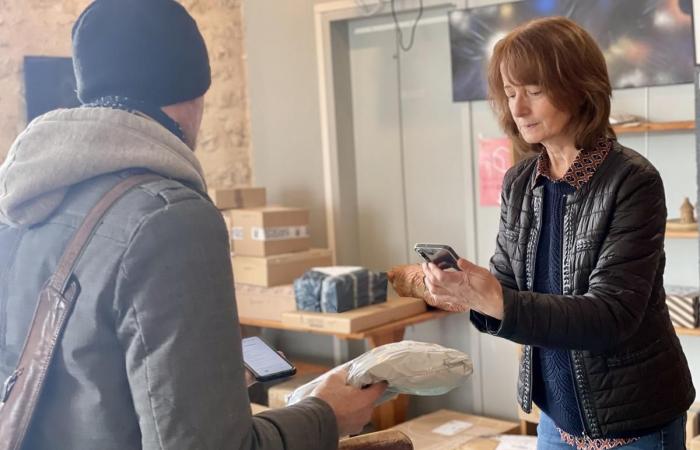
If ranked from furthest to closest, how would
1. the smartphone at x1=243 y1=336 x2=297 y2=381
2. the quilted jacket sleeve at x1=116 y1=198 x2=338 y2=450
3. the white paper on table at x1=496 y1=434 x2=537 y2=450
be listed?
the white paper on table at x1=496 y1=434 x2=537 y2=450
the smartphone at x1=243 y1=336 x2=297 y2=381
the quilted jacket sleeve at x1=116 y1=198 x2=338 y2=450

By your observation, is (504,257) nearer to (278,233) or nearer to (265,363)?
(265,363)

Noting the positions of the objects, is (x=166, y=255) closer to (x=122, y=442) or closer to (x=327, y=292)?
(x=122, y=442)

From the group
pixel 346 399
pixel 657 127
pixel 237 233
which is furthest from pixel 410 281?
pixel 237 233

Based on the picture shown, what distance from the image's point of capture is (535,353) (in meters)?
1.94

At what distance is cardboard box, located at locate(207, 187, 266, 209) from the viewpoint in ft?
15.1

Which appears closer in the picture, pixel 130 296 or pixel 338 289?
pixel 130 296

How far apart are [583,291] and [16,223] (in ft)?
3.68

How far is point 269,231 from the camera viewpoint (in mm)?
4426

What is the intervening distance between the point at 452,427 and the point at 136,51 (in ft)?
10.6

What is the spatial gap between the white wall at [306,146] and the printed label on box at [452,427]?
0.93ft

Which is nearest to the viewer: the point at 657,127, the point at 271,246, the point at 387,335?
the point at 657,127

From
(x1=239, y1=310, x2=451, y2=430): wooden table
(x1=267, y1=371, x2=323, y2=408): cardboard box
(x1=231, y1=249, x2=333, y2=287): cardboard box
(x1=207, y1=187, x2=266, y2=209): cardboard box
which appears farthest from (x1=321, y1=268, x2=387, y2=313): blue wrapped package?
(x1=207, y1=187, x2=266, y2=209): cardboard box

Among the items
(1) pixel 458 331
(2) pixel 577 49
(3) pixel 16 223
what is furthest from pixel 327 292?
(3) pixel 16 223

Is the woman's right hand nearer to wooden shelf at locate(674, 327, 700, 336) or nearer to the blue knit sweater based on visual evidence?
the blue knit sweater
